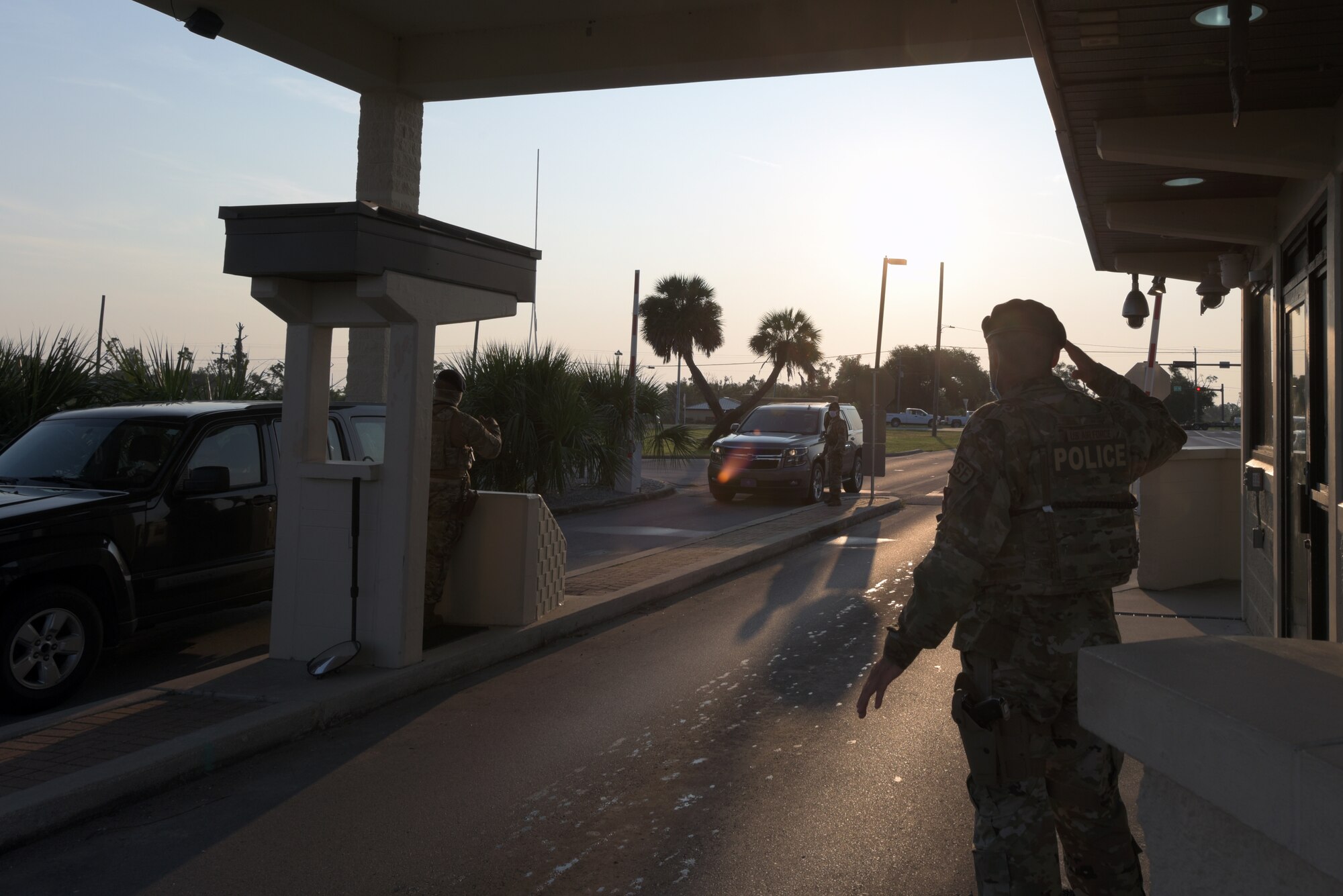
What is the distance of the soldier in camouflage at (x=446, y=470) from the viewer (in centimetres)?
750

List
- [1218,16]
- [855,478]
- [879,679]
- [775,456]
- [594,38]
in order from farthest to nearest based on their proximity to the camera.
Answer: [855,478] → [775,456] → [594,38] → [1218,16] → [879,679]

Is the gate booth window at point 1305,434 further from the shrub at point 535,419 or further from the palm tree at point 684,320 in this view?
the palm tree at point 684,320

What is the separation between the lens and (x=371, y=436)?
30.1ft

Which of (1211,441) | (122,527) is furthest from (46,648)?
(1211,441)

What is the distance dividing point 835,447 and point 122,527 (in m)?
14.4

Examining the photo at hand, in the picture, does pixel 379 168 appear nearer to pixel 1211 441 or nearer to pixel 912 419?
pixel 1211 441

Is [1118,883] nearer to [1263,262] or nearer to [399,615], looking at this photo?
[399,615]

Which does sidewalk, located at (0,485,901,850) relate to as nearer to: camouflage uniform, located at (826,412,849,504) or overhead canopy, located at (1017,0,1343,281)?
overhead canopy, located at (1017,0,1343,281)

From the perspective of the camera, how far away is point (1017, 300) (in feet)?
11.4

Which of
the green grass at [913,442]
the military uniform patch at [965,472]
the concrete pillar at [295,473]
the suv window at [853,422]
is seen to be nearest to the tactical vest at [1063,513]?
the military uniform patch at [965,472]

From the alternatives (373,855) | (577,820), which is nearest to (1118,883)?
(577,820)

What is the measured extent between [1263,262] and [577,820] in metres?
6.07

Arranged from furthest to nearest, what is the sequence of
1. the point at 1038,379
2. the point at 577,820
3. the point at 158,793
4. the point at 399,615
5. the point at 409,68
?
the point at 409,68
the point at 399,615
the point at 158,793
the point at 577,820
the point at 1038,379

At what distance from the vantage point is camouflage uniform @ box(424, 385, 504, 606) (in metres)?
7.49
